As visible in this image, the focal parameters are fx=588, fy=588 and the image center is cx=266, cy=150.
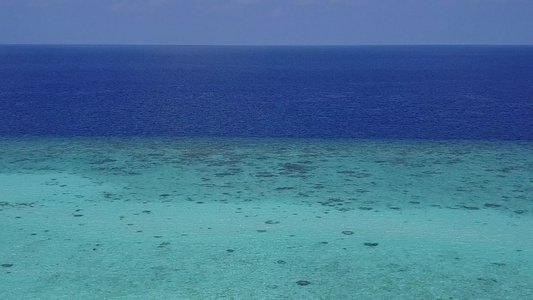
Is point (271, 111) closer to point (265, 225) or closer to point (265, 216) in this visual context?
point (265, 216)

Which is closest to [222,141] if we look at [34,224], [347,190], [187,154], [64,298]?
[187,154]

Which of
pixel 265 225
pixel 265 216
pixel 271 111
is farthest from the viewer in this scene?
pixel 271 111

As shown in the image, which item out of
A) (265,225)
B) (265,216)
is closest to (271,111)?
(265,216)

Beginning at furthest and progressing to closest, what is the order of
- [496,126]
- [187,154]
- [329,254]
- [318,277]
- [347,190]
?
[496,126], [187,154], [347,190], [329,254], [318,277]

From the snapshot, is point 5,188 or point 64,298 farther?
point 5,188

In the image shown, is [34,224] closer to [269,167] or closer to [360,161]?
[269,167]

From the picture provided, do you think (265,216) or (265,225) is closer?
(265,225)

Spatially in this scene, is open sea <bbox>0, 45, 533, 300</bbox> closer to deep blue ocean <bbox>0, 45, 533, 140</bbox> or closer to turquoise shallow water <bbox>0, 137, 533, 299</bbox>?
turquoise shallow water <bbox>0, 137, 533, 299</bbox>

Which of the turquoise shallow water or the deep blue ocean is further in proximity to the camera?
the deep blue ocean

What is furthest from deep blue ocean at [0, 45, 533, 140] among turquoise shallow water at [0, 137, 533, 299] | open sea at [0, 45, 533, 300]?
turquoise shallow water at [0, 137, 533, 299]
